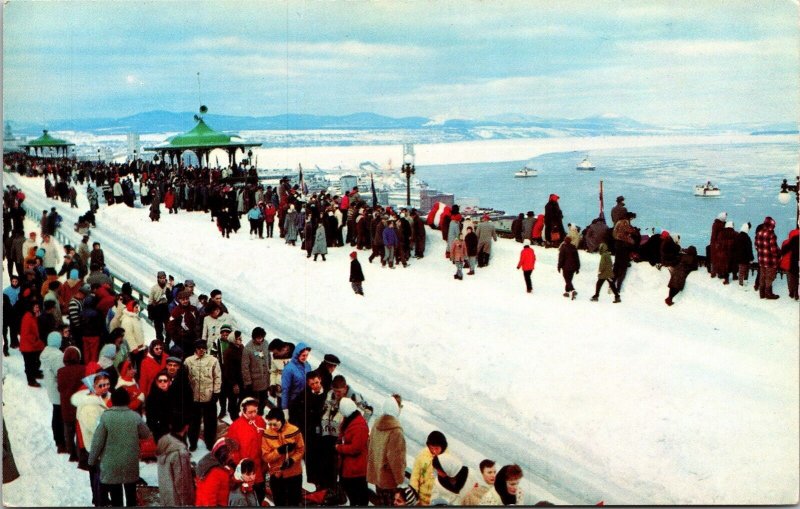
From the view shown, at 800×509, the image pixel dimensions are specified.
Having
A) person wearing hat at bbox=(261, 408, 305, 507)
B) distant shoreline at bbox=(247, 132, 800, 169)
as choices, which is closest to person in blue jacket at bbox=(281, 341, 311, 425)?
person wearing hat at bbox=(261, 408, 305, 507)

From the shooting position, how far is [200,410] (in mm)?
7379

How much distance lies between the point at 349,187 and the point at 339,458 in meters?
5.85

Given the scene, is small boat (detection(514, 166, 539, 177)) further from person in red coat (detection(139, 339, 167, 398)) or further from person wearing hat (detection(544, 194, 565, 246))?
person in red coat (detection(139, 339, 167, 398))

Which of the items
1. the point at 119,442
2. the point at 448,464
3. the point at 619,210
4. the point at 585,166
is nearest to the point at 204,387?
the point at 119,442

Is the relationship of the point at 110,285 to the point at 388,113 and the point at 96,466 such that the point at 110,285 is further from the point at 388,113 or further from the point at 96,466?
the point at 388,113

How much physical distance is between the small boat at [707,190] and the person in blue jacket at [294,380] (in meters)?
5.40

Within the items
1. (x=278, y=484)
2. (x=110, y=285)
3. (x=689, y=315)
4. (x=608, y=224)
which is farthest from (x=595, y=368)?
(x=110, y=285)

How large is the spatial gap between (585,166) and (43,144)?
6581mm

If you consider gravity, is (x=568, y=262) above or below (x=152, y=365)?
above

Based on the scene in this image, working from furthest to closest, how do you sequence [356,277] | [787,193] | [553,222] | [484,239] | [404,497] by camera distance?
1. [484,239]
2. [553,222]
3. [356,277]
4. [787,193]
5. [404,497]

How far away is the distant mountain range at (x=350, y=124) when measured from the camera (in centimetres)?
944

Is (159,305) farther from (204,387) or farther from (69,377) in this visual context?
(204,387)

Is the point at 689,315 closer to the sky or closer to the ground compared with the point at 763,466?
closer to the sky

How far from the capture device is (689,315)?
30.7 feet
